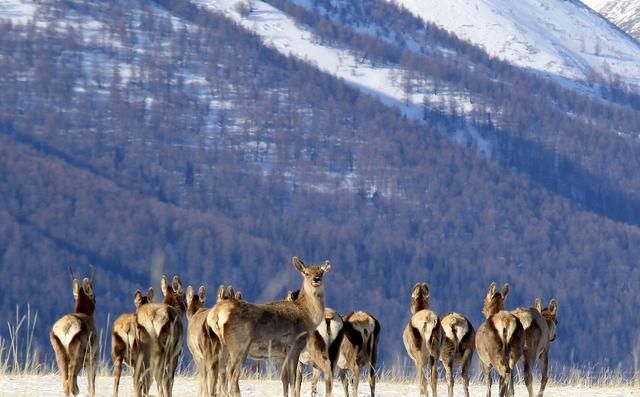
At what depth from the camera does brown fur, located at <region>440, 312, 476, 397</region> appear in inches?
720

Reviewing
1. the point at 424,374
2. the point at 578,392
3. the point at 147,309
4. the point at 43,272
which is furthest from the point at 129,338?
the point at 43,272

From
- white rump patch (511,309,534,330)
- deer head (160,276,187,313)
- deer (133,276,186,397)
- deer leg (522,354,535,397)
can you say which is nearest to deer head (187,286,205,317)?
deer head (160,276,187,313)

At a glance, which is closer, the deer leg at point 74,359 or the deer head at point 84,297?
the deer leg at point 74,359

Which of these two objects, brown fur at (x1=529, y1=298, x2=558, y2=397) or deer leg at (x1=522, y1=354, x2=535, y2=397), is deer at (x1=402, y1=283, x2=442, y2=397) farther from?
brown fur at (x1=529, y1=298, x2=558, y2=397)

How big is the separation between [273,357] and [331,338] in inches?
85.7

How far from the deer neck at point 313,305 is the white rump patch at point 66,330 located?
228 cm

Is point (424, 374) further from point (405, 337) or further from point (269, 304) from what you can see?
point (269, 304)

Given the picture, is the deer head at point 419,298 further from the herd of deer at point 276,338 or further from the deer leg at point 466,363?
the deer leg at point 466,363

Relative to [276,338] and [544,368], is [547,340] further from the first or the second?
[276,338]

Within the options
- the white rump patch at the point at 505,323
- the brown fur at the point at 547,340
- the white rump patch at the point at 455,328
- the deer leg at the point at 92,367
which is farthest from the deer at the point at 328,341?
the deer leg at the point at 92,367

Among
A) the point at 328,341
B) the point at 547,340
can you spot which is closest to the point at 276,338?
the point at 328,341

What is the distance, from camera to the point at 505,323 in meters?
17.3

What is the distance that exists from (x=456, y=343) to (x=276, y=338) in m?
3.67

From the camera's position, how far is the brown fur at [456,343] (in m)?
18.3
